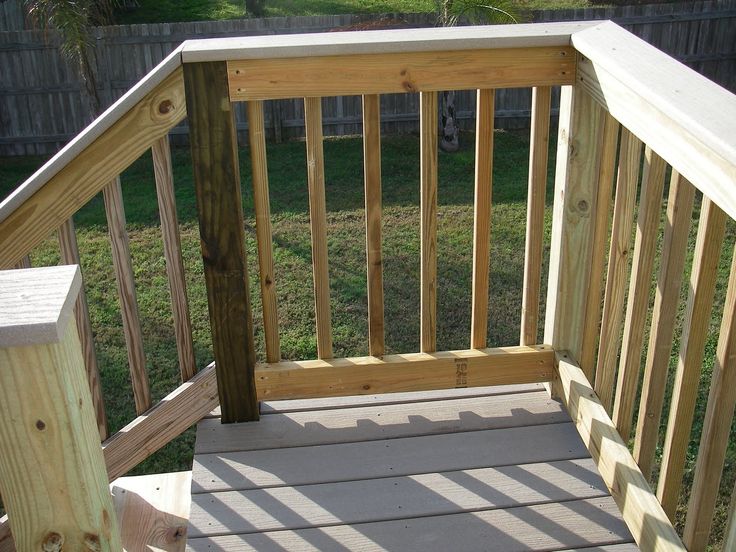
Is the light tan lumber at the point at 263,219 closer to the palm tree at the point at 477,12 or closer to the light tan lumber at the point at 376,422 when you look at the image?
the light tan lumber at the point at 376,422

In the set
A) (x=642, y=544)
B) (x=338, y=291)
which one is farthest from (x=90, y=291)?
(x=642, y=544)

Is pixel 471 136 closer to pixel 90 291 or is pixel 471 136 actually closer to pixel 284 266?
pixel 284 266

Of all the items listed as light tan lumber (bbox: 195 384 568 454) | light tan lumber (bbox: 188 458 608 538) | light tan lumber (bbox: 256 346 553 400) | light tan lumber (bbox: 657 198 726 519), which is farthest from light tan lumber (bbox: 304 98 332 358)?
light tan lumber (bbox: 657 198 726 519)

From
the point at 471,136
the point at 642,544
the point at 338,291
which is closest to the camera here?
the point at 642,544

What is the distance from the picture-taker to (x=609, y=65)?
183 centimetres

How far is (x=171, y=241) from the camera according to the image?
2.31 metres

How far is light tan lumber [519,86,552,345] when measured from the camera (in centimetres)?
229

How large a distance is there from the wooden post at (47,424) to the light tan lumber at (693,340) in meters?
1.08

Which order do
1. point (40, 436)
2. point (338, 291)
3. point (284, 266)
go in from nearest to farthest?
1. point (40, 436)
2. point (338, 291)
3. point (284, 266)

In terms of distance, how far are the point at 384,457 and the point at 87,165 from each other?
1182 millimetres

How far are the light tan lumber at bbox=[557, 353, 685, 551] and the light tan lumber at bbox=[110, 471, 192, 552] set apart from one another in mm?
1226

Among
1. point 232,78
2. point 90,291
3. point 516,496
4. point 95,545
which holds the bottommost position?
point 90,291

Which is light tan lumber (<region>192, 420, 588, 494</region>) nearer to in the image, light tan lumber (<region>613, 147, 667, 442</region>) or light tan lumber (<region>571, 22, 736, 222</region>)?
light tan lumber (<region>613, 147, 667, 442</region>)

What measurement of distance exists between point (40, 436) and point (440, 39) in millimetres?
1501
